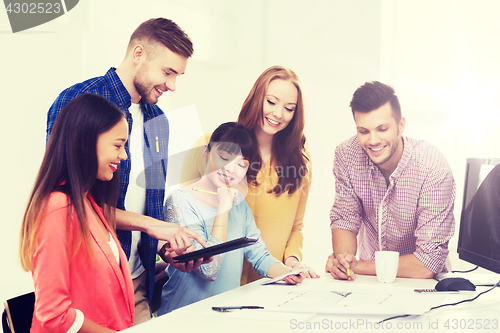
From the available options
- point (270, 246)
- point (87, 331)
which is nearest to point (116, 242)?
point (87, 331)

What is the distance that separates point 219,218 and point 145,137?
1.41ft

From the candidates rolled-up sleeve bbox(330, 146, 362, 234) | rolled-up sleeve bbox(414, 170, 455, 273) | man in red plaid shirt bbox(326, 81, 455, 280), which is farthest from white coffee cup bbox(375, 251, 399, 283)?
rolled-up sleeve bbox(330, 146, 362, 234)

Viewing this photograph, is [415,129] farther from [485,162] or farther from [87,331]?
[87,331]

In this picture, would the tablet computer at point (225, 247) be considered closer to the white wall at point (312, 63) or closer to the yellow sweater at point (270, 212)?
the yellow sweater at point (270, 212)

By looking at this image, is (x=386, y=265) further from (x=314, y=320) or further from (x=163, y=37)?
(x=163, y=37)

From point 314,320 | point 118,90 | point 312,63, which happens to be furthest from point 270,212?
point 312,63

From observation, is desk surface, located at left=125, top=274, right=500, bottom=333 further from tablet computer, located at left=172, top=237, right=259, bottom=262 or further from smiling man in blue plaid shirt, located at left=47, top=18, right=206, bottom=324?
smiling man in blue plaid shirt, located at left=47, top=18, right=206, bottom=324

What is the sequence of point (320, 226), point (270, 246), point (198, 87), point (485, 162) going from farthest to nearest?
1. point (320, 226)
2. point (198, 87)
3. point (270, 246)
4. point (485, 162)

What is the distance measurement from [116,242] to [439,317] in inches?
33.0

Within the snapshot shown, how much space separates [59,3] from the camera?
1790 mm

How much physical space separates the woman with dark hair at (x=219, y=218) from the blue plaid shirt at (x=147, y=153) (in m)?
0.07

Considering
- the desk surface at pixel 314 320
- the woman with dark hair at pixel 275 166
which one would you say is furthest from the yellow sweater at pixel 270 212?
the desk surface at pixel 314 320

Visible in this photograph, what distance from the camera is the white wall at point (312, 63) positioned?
171 centimetres

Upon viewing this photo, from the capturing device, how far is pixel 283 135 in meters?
1.88
